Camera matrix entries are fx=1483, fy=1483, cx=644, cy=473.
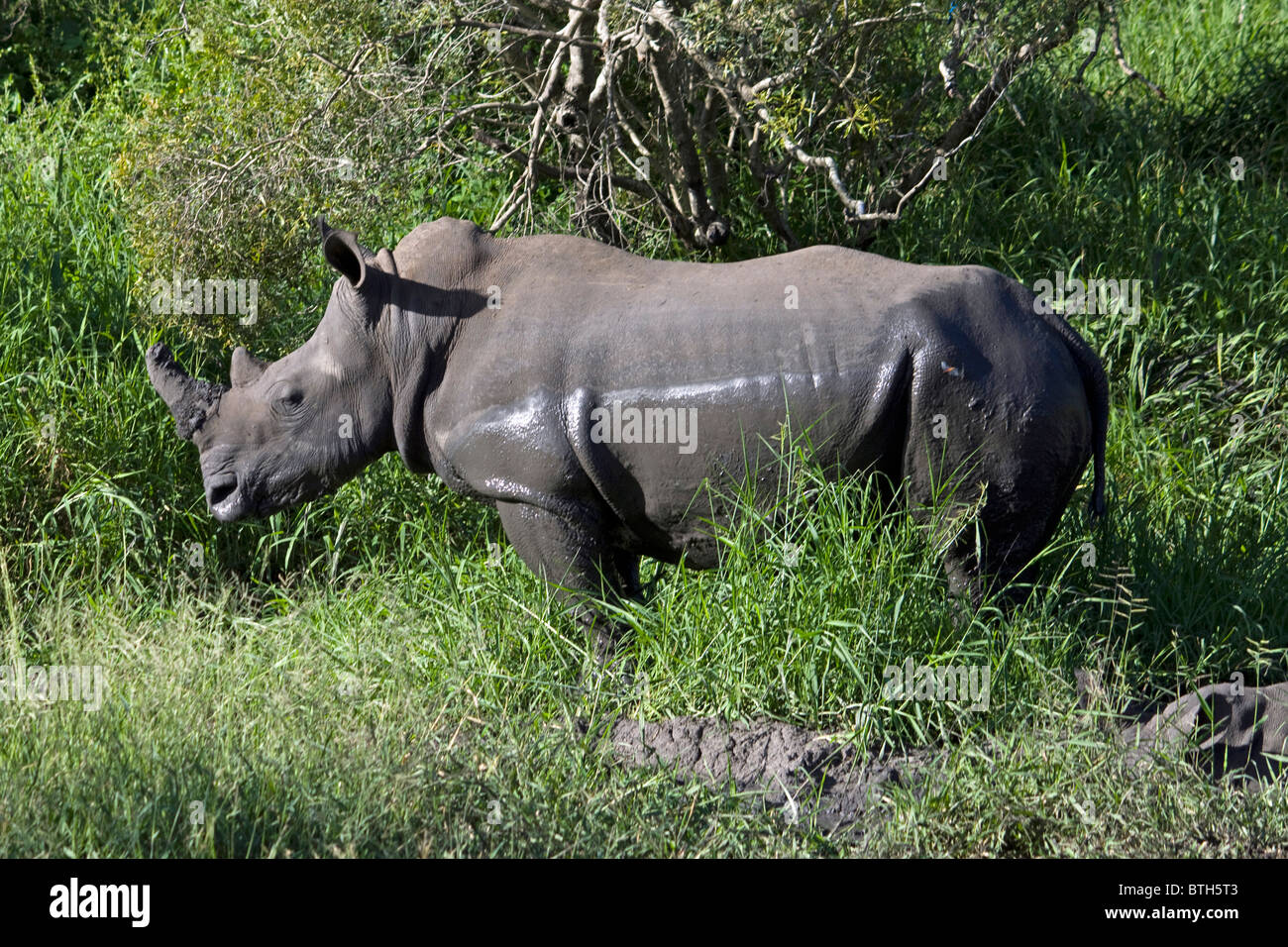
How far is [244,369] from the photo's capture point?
5.21 metres

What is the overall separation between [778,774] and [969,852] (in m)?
0.59

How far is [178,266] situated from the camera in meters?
6.59

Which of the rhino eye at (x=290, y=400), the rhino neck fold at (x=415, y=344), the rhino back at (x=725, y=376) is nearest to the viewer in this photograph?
the rhino back at (x=725, y=376)

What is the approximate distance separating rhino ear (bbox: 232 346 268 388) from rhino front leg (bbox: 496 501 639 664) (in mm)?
1065

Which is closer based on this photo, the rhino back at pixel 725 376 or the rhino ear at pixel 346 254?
the rhino back at pixel 725 376

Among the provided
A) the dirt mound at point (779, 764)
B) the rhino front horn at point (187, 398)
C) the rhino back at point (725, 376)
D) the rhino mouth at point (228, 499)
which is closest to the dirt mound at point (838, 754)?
the dirt mound at point (779, 764)

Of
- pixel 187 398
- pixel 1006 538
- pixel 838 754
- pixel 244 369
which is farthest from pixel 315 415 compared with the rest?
pixel 1006 538

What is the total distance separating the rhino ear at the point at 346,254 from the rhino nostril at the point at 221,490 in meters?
0.81

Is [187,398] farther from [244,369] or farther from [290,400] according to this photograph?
[290,400]

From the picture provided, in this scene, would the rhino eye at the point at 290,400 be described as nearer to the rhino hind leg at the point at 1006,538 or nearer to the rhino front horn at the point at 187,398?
the rhino front horn at the point at 187,398

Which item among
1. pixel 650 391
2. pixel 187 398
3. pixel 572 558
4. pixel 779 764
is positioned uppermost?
pixel 650 391

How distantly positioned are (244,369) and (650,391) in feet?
5.05

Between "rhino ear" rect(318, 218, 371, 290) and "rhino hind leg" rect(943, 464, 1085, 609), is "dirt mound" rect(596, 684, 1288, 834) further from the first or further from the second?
"rhino ear" rect(318, 218, 371, 290)

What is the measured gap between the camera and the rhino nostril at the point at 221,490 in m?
5.07
